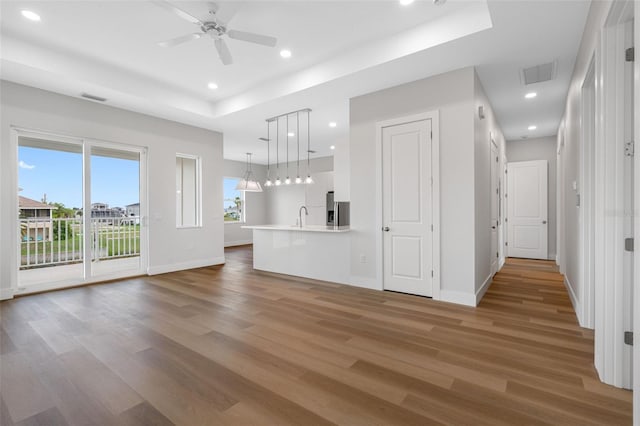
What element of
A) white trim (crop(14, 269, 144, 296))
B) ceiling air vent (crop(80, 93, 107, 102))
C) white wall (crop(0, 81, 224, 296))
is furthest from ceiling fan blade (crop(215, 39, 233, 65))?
white trim (crop(14, 269, 144, 296))

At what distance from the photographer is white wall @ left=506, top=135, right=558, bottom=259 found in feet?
22.1

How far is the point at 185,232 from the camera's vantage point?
5957mm

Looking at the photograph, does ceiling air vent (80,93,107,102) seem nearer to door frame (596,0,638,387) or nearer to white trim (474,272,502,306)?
door frame (596,0,638,387)

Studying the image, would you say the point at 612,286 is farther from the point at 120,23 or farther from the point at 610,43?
the point at 120,23

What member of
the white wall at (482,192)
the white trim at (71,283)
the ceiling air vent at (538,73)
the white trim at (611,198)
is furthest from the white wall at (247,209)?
the white trim at (611,198)

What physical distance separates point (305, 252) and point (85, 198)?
3.78 meters

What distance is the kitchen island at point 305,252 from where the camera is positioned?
15.4 feet

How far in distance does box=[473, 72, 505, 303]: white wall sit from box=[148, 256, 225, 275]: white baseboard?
5273 mm

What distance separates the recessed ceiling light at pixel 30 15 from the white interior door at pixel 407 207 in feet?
14.1

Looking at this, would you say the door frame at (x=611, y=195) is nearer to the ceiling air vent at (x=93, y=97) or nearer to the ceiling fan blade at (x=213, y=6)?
the ceiling fan blade at (x=213, y=6)

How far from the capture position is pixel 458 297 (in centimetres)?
360

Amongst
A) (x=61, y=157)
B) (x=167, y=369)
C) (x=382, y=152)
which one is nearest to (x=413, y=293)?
(x=382, y=152)

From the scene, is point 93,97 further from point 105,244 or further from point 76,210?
point 105,244

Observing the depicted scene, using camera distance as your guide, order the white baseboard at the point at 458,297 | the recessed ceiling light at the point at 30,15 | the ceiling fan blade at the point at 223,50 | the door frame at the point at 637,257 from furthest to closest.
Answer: the white baseboard at the point at 458,297 < the ceiling fan blade at the point at 223,50 < the recessed ceiling light at the point at 30,15 < the door frame at the point at 637,257
